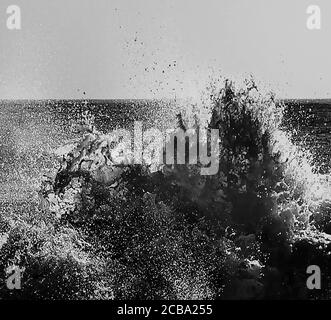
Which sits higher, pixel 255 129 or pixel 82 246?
pixel 255 129

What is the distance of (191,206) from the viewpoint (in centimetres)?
977

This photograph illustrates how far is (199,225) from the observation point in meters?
9.45

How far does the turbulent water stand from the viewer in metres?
8.73

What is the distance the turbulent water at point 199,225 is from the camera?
8.73 meters
